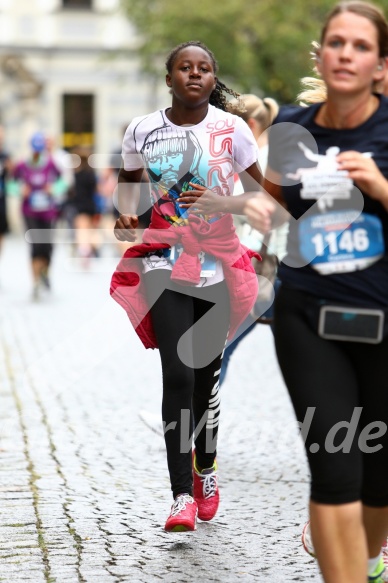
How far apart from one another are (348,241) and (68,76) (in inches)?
1448

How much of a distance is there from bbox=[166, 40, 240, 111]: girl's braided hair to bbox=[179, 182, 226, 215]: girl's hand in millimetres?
555

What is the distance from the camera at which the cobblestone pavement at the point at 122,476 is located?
183 inches

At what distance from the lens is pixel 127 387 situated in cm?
901

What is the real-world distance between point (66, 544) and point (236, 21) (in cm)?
2172

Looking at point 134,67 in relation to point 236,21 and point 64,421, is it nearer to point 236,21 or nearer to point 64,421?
point 236,21

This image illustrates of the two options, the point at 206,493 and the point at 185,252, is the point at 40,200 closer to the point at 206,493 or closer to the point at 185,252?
the point at 206,493

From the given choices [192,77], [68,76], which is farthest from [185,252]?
[68,76]

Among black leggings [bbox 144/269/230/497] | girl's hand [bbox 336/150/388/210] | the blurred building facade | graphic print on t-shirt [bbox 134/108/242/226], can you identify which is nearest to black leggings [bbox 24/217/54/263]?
black leggings [bbox 144/269/230/497]

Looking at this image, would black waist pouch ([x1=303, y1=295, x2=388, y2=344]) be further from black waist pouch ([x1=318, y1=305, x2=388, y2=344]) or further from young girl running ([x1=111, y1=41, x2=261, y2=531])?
young girl running ([x1=111, y1=41, x2=261, y2=531])

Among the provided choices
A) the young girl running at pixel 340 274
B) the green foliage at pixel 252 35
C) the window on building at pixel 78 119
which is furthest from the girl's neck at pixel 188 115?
the window on building at pixel 78 119

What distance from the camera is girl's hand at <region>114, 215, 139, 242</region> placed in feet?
16.3

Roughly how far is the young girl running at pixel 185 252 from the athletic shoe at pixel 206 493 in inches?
5.5

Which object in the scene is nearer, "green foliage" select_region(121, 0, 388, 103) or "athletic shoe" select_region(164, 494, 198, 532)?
"athletic shoe" select_region(164, 494, 198, 532)

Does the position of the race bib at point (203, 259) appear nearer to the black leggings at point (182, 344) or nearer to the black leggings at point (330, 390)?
the black leggings at point (182, 344)
